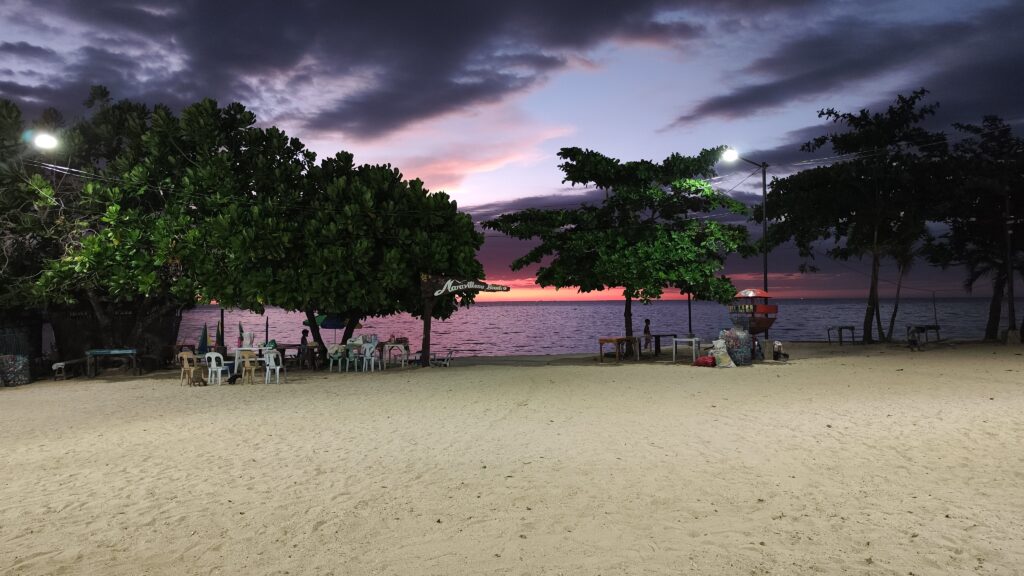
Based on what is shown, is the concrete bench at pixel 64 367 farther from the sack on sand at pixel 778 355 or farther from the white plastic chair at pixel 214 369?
the sack on sand at pixel 778 355

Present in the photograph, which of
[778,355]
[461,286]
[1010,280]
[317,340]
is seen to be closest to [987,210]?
[1010,280]

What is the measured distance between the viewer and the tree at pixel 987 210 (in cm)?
2905

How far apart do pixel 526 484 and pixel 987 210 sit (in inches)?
1345

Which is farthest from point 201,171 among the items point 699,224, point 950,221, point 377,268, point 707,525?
point 950,221

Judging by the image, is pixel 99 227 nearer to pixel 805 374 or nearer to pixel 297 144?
pixel 297 144

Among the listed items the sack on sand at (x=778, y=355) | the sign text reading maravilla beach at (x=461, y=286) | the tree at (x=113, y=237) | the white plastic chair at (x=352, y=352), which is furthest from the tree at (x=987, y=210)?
the tree at (x=113, y=237)

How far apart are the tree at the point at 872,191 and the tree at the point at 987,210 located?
1.11 meters

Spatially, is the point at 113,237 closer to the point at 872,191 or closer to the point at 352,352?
the point at 352,352

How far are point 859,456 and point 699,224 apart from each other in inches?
708

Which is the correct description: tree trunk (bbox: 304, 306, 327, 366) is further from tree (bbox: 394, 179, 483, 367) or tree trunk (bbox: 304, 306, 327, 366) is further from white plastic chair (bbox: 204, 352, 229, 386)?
white plastic chair (bbox: 204, 352, 229, 386)

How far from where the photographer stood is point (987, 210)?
30703mm

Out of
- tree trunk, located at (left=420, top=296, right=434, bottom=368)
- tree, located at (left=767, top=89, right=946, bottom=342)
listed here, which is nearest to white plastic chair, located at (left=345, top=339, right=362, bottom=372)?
tree trunk, located at (left=420, top=296, right=434, bottom=368)

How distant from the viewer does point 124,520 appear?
6.76 m

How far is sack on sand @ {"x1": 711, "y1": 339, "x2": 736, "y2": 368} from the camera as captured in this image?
21.6 meters
